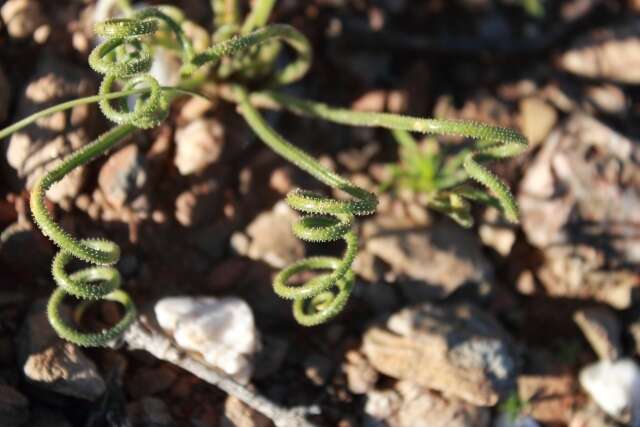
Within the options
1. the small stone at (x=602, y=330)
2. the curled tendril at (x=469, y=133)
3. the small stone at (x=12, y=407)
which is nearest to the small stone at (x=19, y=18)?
the curled tendril at (x=469, y=133)

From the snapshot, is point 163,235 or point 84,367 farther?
point 163,235

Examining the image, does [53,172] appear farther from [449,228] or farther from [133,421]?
[449,228]

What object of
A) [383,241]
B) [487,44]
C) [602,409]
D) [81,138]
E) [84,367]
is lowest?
[602,409]

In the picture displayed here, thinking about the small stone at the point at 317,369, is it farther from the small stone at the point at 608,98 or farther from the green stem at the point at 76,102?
the small stone at the point at 608,98

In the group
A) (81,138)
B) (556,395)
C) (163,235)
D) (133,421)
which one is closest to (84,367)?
(133,421)

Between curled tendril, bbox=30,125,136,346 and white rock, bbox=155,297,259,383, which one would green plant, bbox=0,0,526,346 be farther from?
white rock, bbox=155,297,259,383

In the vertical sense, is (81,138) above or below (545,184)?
above
